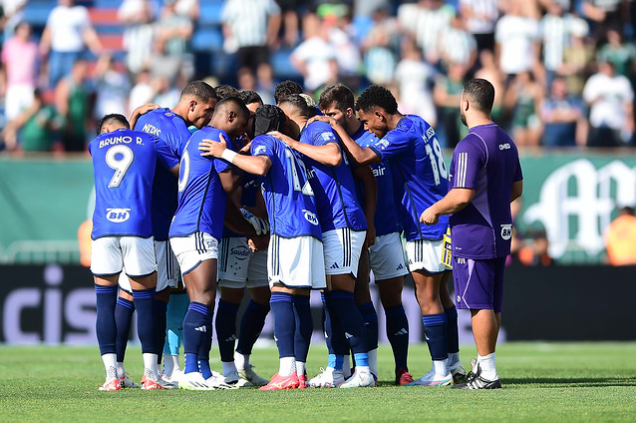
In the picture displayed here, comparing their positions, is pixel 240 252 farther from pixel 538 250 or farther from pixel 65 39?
pixel 65 39

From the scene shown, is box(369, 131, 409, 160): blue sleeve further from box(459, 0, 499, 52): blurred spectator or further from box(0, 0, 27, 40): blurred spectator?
box(0, 0, 27, 40): blurred spectator

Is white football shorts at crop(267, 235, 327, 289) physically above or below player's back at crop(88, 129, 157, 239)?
below

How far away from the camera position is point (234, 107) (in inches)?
336

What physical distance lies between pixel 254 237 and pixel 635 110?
1306 centimetres

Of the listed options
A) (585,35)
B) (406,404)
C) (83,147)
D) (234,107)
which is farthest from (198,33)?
(406,404)

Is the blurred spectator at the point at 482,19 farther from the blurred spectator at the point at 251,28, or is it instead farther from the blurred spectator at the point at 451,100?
the blurred spectator at the point at 251,28

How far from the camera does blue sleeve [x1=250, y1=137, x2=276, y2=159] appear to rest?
8180mm

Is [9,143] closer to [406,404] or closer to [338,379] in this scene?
[338,379]

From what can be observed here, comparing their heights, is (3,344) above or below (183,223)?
below

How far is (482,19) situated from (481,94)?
1339 cm

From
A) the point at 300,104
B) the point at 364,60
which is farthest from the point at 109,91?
the point at 300,104

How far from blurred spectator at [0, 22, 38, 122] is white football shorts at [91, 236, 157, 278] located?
11.4m

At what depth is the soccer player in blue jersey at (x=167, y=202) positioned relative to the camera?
888 centimetres

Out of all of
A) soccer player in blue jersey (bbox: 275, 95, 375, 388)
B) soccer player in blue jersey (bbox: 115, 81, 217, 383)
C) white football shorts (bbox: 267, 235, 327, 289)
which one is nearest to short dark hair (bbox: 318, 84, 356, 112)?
soccer player in blue jersey (bbox: 275, 95, 375, 388)
